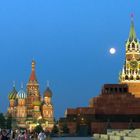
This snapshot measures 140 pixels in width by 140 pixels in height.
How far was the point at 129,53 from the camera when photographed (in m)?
154

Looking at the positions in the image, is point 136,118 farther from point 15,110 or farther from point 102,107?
point 15,110

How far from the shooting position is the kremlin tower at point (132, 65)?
144875mm

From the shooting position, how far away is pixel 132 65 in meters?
151

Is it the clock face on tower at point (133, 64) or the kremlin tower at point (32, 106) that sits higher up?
the clock face on tower at point (133, 64)

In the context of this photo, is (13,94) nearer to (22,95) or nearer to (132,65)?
(22,95)

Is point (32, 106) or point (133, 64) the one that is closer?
point (133, 64)

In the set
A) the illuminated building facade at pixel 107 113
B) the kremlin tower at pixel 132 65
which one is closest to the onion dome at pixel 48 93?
the kremlin tower at pixel 132 65

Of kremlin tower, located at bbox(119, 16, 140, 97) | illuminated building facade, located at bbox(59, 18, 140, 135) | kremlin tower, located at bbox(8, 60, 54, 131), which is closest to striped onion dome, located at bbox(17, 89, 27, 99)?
kremlin tower, located at bbox(8, 60, 54, 131)

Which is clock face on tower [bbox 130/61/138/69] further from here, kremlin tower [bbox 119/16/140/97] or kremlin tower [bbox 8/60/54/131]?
kremlin tower [bbox 8/60/54/131]

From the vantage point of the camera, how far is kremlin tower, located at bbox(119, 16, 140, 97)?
144875 millimetres

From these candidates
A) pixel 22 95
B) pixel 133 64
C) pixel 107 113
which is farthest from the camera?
pixel 22 95

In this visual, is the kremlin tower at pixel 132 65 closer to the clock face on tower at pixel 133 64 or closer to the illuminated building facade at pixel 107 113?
the clock face on tower at pixel 133 64

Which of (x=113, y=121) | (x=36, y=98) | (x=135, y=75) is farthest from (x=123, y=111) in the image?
(x=36, y=98)

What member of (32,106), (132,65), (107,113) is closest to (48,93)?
(32,106)
